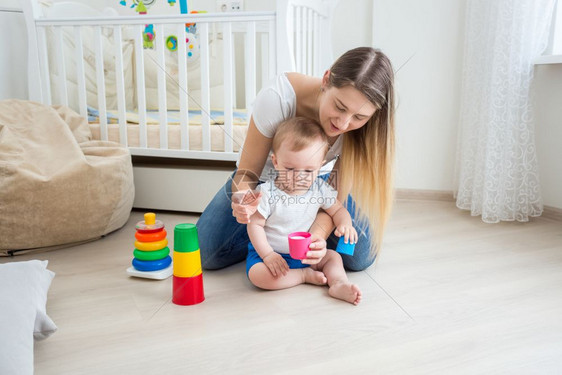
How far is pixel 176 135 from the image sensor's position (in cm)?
190

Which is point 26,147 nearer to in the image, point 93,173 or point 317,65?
point 93,173

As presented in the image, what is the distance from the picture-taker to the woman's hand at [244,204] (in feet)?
3.63

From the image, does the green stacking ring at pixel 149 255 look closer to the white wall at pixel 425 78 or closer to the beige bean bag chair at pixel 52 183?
the beige bean bag chair at pixel 52 183

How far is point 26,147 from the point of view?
5.09 ft

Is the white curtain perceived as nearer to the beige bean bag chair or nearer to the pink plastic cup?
the pink plastic cup

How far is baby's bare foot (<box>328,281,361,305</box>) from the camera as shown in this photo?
1114 mm

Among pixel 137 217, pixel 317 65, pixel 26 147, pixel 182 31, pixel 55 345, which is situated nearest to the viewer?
pixel 55 345

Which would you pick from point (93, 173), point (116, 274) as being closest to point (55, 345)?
point (116, 274)

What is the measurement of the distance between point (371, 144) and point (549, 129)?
120cm

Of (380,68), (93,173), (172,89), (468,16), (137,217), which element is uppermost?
(468,16)

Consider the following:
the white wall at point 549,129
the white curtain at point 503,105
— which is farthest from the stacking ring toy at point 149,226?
the white wall at point 549,129

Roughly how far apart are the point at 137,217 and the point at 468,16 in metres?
1.71

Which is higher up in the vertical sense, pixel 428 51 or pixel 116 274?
pixel 428 51

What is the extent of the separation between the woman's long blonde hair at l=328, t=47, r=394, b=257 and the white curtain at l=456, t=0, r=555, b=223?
2.75 feet
